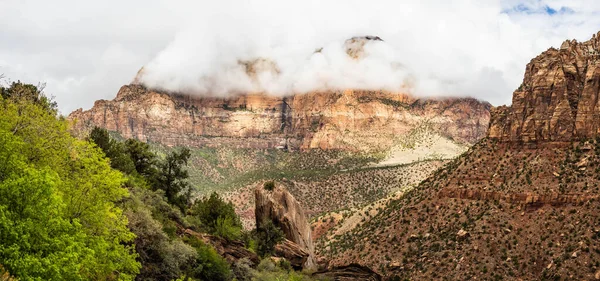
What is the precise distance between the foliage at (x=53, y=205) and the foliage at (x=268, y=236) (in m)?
31.8

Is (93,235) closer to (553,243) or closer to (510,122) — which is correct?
(553,243)

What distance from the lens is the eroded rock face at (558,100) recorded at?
237 feet

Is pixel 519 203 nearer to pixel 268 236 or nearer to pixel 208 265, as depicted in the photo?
pixel 268 236

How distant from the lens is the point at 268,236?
6116 centimetres

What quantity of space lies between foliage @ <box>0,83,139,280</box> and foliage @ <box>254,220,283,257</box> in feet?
104

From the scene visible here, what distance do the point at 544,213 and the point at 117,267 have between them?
2173 inches

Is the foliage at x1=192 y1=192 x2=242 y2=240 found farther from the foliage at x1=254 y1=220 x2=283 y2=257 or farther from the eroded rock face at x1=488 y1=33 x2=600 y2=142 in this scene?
the eroded rock face at x1=488 y1=33 x2=600 y2=142

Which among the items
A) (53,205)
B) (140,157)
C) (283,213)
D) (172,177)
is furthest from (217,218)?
(53,205)

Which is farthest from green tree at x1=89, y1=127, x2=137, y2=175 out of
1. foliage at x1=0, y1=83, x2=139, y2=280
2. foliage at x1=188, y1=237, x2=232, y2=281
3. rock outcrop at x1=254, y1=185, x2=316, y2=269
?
foliage at x1=0, y1=83, x2=139, y2=280

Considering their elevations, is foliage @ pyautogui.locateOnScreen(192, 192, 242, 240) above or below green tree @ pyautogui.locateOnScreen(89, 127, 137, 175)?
below

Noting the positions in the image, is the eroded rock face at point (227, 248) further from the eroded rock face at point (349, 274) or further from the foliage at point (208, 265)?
the eroded rock face at point (349, 274)

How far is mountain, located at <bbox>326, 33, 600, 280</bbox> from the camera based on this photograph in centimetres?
6034

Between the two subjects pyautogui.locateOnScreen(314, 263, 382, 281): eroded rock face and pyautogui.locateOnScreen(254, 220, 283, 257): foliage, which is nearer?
pyautogui.locateOnScreen(314, 263, 382, 281): eroded rock face

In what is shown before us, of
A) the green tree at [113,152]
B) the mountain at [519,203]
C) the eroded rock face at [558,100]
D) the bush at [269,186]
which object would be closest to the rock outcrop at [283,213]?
the bush at [269,186]
